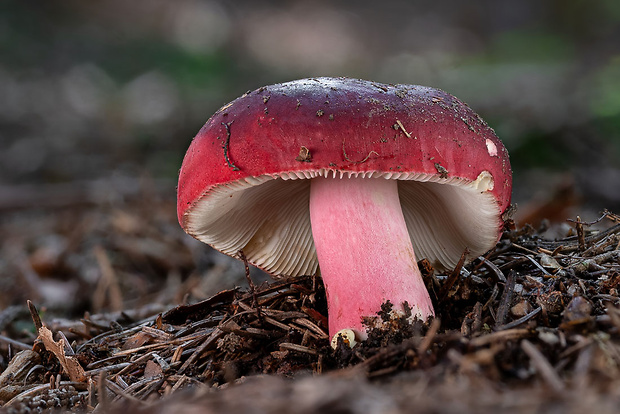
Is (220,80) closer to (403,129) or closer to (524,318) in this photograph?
(403,129)

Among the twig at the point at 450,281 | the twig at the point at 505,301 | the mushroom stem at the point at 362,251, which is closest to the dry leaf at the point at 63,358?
the mushroom stem at the point at 362,251

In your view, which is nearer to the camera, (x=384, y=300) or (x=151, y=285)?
(x=384, y=300)

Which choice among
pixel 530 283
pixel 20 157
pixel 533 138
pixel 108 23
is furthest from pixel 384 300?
pixel 108 23

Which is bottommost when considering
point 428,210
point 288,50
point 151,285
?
point 151,285

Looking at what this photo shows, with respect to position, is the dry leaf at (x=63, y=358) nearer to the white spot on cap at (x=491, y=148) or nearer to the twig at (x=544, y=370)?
the twig at (x=544, y=370)

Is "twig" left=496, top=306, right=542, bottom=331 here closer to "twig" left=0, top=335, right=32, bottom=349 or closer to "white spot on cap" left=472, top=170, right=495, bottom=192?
"white spot on cap" left=472, top=170, right=495, bottom=192

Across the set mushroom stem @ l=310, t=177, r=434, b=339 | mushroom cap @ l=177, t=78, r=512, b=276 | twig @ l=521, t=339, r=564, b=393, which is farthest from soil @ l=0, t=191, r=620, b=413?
mushroom cap @ l=177, t=78, r=512, b=276

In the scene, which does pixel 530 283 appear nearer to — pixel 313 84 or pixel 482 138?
pixel 482 138
